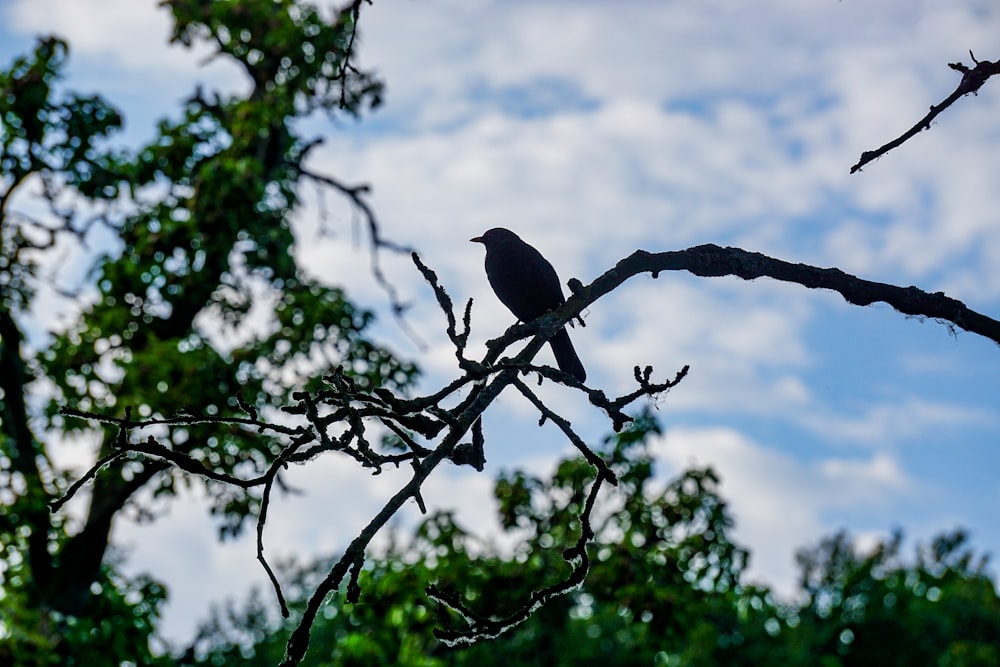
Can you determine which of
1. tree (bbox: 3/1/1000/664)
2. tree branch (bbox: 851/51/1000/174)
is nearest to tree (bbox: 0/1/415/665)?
tree (bbox: 3/1/1000/664)

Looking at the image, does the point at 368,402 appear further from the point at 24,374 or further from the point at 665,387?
the point at 24,374

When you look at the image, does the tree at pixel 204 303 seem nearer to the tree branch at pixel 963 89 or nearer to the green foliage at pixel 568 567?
the green foliage at pixel 568 567

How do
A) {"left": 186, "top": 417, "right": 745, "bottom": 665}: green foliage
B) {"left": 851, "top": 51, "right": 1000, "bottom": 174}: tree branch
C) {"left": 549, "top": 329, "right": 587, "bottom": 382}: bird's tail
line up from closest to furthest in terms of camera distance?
{"left": 851, "top": 51, "right": 1000, "bottom": 174}: tree branch
{"left": 549, "top": 329, "right": 587, "bottom": 382}: bird's tail
{"left": 186, "top": 417, "right": 745, "bottom": 665}: green foliage

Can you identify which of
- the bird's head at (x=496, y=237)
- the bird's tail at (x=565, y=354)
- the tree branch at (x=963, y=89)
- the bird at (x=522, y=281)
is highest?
the bird's head at (x=496, y=237)

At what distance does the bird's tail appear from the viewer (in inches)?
177

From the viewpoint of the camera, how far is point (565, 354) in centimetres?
453

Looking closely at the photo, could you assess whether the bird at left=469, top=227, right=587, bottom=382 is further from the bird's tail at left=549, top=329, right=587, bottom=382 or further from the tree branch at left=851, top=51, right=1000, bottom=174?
the tree branch at left=851, top=51, right=1000, bottom=174

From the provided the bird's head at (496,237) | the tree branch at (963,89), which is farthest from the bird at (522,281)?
the tree branch at (963,89)

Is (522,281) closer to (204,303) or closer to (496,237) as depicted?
(496,237)

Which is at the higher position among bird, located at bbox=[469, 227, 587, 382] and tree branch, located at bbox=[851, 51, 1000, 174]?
bird, located at bbox=[469, 227, 587, 382]

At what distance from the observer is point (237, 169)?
862 centimetres

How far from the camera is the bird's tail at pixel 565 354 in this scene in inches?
177

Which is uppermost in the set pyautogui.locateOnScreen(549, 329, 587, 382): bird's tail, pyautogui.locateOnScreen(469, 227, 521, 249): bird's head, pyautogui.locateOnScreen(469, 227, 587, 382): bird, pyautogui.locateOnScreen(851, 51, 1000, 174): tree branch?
pyautogui.locateOnScreen(469, 227, 521, 249): bird's head

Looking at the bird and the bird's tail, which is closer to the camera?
the bird's tail
